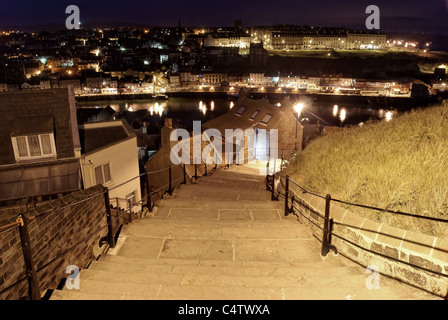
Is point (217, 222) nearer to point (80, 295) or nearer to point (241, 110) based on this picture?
point (80, 295)

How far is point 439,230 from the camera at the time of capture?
399 centimetres

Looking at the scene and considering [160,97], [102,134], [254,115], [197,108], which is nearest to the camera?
[102,134]

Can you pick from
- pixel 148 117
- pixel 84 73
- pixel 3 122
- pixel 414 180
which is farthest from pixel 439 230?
pixel 84 73

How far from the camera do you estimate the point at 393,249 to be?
13.1 feet

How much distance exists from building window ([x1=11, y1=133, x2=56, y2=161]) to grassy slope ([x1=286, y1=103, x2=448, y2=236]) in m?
8.53

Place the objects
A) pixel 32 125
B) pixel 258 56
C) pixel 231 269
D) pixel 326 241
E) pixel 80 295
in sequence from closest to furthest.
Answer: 1. pixel 80 295
2. pixel 231 269
3. pixel 326 241
4. pixel 32 125
5. pixel 258 56

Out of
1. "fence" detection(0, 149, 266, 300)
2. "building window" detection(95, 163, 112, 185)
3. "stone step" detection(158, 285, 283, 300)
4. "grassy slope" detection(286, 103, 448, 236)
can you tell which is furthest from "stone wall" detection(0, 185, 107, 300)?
"building window" detection(95, 163, 112, 185)

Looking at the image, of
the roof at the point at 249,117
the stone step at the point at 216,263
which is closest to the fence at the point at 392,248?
the stone step at the point at 216,263

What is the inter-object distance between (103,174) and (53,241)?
8.89m

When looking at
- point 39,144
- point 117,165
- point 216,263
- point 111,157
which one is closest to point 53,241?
point 216,263

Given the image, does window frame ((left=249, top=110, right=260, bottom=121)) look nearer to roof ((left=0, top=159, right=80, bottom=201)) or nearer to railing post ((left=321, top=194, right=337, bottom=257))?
roof ((left=0, top=159, right=80, bottom=201))

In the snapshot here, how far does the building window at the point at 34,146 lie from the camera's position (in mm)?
10797

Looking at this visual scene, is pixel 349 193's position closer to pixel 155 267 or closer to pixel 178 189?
pixel 155 267

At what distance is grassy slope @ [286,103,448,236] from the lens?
4.55m
